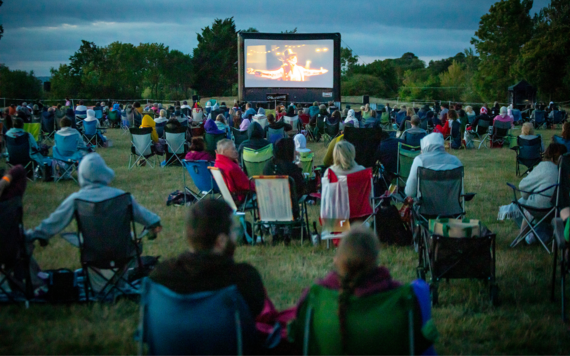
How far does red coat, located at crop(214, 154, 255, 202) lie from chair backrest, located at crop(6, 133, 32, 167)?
12.7 feet

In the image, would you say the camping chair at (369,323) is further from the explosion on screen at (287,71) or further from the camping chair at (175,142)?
the explosion on screen at (287,71)

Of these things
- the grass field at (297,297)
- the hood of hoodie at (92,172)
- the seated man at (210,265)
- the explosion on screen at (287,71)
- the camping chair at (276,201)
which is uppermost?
the explosion on screen at (287,71)

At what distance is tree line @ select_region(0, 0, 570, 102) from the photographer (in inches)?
1291

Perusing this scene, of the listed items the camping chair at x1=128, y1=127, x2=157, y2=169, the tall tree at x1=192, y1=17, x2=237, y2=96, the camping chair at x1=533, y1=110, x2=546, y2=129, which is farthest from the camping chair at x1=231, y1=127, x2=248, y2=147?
the tall tree at x1=192, y1=17, x2=237, y2=96

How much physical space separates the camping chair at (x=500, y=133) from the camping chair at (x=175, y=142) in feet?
24.4

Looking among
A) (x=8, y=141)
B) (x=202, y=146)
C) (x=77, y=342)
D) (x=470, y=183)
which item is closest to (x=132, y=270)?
(x=77, y=342)

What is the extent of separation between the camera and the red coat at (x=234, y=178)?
5.18 m

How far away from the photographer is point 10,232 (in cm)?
316

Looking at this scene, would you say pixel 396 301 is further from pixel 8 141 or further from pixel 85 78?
pixel 85 78

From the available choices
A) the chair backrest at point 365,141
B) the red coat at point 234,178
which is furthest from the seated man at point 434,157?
the chair backrest at point 365,141

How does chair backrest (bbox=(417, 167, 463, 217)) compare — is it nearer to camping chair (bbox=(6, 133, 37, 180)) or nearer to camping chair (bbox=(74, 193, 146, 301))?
camping chair (bbox=(74, 193, 146, 301))

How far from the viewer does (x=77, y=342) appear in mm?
2879

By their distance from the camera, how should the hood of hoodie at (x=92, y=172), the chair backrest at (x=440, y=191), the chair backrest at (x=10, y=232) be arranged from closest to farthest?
the chair backrest at (x=10, y=232) → the hood of hoodie at (x=92, y=172) → the chair backrest at (x=440, y=191)

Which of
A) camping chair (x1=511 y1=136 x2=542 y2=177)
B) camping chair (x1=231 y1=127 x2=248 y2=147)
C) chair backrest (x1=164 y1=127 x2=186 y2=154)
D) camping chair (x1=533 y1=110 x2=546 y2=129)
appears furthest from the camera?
camping chair (x1=533 y1=110 x2=546 y2=129)
